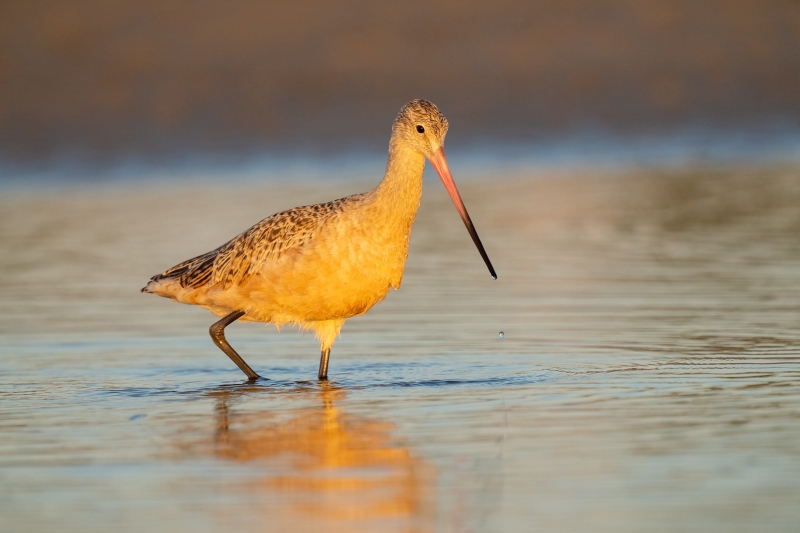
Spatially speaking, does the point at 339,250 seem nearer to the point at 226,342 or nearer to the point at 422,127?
the point at 422,127

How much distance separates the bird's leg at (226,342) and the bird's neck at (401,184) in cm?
124

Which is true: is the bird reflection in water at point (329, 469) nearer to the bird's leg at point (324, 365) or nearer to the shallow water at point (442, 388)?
the shallow water at point (442, 388)

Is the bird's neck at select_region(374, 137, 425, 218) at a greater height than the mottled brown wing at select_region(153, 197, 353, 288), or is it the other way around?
the bird's neck at select_region(374, 137, 425, 218)

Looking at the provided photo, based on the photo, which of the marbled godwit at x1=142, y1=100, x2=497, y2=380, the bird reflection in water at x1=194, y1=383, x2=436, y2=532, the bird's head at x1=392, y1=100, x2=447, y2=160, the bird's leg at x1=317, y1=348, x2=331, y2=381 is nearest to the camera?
the bird reflection in water at x1=194, y1=383, x2=436, y2=532

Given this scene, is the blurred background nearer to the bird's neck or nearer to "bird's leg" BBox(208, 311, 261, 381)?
"bird's leg" BBox(208, 311, 261, 381)

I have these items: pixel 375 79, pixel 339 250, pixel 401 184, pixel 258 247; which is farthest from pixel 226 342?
pixel 375 79

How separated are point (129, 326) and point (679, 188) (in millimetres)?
8083

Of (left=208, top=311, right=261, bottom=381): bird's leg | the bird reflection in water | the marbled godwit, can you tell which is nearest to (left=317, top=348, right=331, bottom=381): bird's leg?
the marbled godwit

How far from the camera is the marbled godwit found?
8.11 meters

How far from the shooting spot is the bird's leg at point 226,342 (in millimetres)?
8578

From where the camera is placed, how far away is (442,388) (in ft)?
25.8

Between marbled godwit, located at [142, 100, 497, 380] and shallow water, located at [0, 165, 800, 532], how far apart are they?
43 centimetres

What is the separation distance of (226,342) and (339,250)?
46.5 inches

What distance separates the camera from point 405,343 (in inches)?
364
